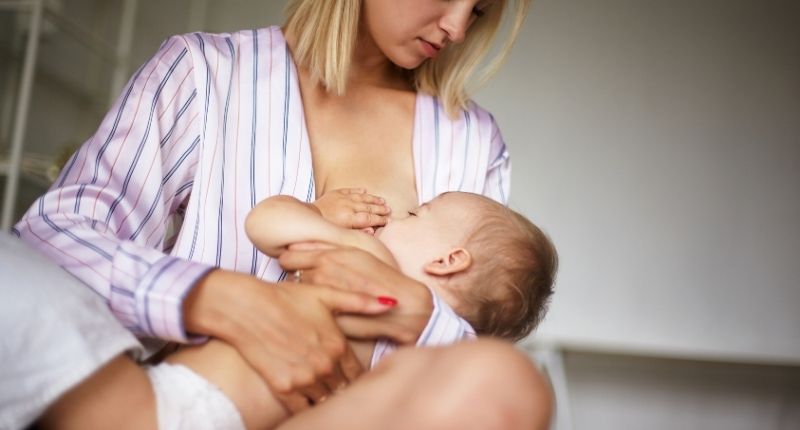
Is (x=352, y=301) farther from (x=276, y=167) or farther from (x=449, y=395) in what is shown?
(x=276, y=167)

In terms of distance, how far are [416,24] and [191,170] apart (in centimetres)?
48

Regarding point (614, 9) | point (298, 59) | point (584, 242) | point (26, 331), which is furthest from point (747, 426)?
point (26, 331)

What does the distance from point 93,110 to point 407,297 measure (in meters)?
2.31

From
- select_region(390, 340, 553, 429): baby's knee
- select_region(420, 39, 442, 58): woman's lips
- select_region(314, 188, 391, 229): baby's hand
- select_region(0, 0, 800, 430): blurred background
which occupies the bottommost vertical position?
select_region(0, 0, 800, 430): blurred background

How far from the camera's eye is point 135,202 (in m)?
1.17

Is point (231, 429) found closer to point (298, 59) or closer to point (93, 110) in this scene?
point (298, 59)

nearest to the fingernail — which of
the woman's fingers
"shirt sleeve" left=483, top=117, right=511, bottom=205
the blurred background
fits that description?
the woman's fingers

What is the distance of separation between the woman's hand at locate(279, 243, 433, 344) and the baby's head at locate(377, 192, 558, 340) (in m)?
0.14

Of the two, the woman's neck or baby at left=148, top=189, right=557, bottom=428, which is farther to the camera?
the woman's neck

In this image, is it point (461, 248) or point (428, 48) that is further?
point (428, 48)

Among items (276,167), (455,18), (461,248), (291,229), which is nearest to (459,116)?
(455,18)

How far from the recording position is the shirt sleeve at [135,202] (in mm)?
874

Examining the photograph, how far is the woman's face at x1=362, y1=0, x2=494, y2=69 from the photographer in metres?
1.36

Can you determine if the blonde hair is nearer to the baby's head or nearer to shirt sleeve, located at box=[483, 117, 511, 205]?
shirt sleeve, located at box=[483, 117, 511, 205]
